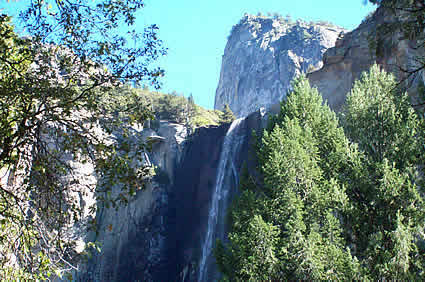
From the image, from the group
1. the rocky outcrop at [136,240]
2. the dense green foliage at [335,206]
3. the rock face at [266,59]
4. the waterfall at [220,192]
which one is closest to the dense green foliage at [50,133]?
the dense green foliage at [335,206]

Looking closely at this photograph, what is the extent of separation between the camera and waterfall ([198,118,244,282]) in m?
25.2

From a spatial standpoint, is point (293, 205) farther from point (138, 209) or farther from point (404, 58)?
point (138, 209)

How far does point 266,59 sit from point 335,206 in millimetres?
67607

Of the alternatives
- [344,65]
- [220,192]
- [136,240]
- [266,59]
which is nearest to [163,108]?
[136,240]

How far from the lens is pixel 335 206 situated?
45.1 feet

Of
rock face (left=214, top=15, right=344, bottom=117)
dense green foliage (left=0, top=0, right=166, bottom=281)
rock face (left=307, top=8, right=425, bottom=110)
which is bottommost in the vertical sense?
dense green foliage (left=0, top=0, right=166, bottom=281)

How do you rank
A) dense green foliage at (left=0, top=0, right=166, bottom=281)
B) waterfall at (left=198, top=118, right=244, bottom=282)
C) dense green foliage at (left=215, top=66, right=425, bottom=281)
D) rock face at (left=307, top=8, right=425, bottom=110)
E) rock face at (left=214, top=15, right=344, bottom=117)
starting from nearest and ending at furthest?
1. dense green foliage at (left=0, top=0, right=166, bottom=281)
2. dense green foliage at (left=215, top=66, right=425, bottom=281)
3. rock face at (left=307, top=8, right=425, bottom=110)
4. waterfall at (left=198, top=118, right=244, bottom=282)
5. rock face at (left=214, top=15, right=344, bottom=117)

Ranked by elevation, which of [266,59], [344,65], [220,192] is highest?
[266,59]

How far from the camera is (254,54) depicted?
8250 centimetres

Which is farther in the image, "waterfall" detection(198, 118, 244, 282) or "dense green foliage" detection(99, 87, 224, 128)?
"waterfall" detection(198, 118, 244, 282)

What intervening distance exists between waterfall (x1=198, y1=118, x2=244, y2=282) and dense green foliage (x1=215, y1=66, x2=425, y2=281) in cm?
1024

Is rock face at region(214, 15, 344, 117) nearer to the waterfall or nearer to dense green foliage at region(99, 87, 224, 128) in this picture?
dense green foliage at region(99, 87, 224, 128)

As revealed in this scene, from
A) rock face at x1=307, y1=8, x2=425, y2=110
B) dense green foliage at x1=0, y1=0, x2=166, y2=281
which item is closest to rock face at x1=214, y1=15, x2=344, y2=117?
rock face at x1=307, y1=8, x2=425, y2=110

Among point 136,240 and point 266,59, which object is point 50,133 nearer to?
point 136,240
